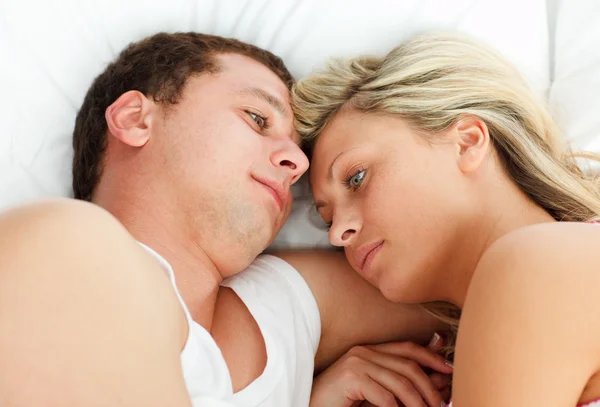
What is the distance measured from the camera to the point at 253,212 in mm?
1349

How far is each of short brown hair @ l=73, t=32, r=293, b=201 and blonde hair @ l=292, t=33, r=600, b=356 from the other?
15 cm

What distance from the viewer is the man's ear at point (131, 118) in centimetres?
138

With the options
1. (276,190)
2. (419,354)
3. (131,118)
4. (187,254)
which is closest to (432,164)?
(276,190)

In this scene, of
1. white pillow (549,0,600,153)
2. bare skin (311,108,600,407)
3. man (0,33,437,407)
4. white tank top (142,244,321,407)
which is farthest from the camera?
white pillow (549,0,600,153)

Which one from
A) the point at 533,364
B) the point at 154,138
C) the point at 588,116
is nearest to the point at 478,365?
the point at 533,364

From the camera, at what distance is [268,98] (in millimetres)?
1439

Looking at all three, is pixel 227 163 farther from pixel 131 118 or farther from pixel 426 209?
pixel 426 209

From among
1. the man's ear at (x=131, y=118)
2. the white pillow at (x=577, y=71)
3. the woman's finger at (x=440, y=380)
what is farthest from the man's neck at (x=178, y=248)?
the white pillow at (x=577, y=71)

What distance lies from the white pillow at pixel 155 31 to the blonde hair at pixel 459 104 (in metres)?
0.13

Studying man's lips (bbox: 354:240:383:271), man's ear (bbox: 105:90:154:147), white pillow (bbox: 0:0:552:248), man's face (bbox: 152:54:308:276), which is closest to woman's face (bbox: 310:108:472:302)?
man's lips (bbox: 354:240:383:271)

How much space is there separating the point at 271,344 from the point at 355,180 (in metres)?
0.39

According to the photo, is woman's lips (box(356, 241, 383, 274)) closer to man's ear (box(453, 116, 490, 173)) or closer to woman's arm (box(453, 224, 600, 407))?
man's ear (box(453, 116, 490, 173))

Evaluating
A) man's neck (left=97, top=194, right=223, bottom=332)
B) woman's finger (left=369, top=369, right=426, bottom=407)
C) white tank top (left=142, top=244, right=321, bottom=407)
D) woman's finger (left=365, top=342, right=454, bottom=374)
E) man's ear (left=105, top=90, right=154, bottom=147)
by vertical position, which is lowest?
woman's finger (left=369, top=369, right=426, bottom=407)

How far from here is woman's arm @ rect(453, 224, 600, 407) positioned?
888 millimetres
